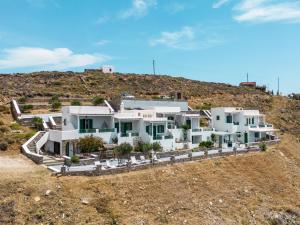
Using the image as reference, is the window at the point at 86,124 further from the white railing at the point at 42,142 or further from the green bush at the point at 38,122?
the green bush at the point at 38,122

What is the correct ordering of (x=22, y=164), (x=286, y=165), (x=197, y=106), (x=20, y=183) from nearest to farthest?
(x=20, y=183), (x=22, y=164), (x=286, y=165), (x=197, y=106)

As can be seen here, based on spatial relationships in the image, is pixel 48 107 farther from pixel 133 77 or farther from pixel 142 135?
pixel 133 77

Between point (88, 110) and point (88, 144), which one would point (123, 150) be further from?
point (88, 110)

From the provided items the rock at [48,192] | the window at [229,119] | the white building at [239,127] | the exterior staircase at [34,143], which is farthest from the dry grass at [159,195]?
the window at [229,119]

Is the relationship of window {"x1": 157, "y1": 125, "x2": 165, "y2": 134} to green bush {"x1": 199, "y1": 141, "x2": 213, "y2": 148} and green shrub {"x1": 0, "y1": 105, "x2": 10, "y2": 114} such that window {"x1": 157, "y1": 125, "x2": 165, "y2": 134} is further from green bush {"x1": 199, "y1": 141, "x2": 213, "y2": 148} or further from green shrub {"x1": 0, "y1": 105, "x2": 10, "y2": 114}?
green shrub {"x1": 0, "y1": 105, "x2": 10, "y2": 114}

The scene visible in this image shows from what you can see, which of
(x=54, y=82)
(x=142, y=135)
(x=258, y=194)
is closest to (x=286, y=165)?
(x=258, y=194)

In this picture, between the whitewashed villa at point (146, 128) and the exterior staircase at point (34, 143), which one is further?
the whitewashed villa at point (146, 128)
